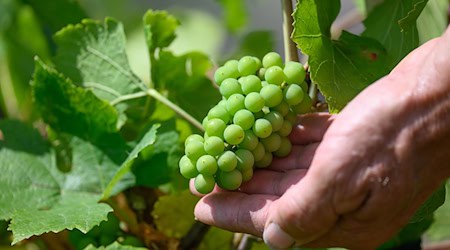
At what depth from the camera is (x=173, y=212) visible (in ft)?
2.57

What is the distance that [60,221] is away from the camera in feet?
2.21

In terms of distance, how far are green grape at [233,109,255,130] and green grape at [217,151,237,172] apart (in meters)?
0.02

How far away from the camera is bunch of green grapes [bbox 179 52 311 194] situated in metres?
0.59

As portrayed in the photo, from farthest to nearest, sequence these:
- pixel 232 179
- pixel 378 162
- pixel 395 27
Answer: pixel 395 27 < pixel 232 179 < pixel 378 162

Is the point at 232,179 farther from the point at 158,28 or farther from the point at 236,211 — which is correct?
the point at 158,28

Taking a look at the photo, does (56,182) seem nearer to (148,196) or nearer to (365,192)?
(148,196)

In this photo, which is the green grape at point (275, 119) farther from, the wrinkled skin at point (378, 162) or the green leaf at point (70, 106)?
the green leaf at point (70, 106)

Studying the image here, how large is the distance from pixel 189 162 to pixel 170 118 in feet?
0.65

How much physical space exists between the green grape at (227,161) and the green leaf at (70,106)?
0.71 ft

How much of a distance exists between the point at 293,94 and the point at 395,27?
0.16m

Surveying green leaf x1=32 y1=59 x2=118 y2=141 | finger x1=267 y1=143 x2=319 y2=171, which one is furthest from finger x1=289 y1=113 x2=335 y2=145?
green leaf x1=32 y1=59 x2=118 y2=141

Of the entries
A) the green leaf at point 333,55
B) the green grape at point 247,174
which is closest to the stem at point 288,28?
the green leaf at point 333,55

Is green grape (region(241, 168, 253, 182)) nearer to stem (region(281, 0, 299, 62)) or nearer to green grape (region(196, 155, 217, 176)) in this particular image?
green grape (region(196, 155, 217, 176))

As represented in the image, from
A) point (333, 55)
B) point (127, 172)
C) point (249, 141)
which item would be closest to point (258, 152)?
point (249, 141)
